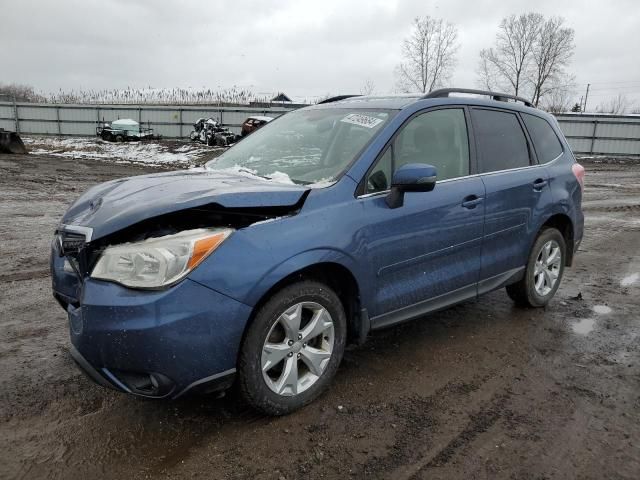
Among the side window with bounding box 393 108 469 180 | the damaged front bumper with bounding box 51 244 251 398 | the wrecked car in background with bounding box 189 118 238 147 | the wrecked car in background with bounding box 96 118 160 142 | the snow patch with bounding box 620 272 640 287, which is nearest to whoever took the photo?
the damaged front bumper with bounding box 51 244 251 398

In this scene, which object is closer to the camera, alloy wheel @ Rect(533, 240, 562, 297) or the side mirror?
the side mirror

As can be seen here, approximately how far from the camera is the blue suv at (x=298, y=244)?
96.6 inches

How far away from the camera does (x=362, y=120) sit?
360 centimetres

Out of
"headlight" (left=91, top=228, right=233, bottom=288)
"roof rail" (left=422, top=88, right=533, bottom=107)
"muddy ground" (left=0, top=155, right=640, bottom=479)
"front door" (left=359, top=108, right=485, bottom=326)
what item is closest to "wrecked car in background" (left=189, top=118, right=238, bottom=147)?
"muddy ground" (left=0, top=155, right=640, bottom=479)

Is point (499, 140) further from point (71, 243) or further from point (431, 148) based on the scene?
point (71, 243)

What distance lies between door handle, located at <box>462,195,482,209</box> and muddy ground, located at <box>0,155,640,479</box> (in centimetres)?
109

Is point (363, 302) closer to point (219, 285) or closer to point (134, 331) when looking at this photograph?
point (219, 285)

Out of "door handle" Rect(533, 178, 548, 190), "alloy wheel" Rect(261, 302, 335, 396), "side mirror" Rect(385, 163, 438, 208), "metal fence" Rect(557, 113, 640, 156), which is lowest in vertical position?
"alloy wheel" Rect(261, 302, 335, 396)

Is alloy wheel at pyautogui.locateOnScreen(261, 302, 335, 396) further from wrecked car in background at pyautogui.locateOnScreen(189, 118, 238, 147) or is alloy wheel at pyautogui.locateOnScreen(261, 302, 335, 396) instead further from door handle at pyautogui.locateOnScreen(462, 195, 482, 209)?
wrecked car in background at pyautogui.locateOnScreen(189, 118, 238, 147)

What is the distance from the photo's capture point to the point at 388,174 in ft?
10.9

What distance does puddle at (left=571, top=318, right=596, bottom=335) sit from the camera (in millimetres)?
4320

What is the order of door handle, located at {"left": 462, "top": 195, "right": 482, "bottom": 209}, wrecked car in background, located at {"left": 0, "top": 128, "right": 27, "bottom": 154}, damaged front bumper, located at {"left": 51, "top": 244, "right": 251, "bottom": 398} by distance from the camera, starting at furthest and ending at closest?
wrecked car in background, located at {"left": 0, "top": 128, "right": 27, "bottom": 154}
door handle, located at {"left": 462, "top": 195, "right": 482, "bottom": 209}
damaged front bumper, located at {"left": 51, "top": 244, "right": 251, "bottom": 398}

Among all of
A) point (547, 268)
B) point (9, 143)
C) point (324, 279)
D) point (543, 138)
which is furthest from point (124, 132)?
point (324, 279)

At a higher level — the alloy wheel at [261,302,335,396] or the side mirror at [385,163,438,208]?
the side mirror at [385,163,438,208]
